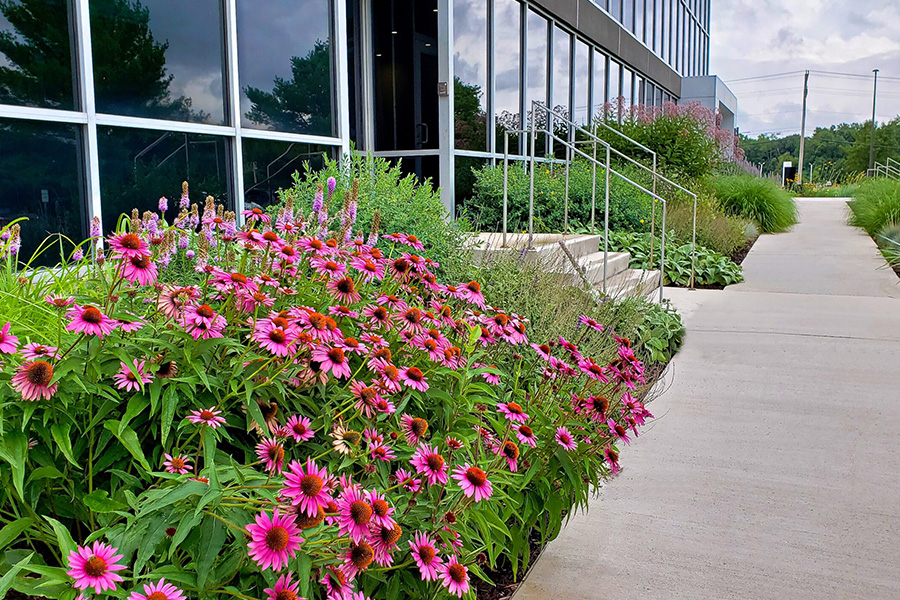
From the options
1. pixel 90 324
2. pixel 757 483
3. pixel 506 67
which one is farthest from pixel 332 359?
pixel 506 67

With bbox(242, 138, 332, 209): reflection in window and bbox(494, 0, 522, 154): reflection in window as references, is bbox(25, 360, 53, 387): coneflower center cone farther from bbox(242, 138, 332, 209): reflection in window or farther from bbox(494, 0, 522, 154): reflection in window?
bbox(494, 0, 522, 154): reflection in window

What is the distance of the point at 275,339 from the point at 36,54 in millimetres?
3560

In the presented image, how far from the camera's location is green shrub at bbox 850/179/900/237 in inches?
513

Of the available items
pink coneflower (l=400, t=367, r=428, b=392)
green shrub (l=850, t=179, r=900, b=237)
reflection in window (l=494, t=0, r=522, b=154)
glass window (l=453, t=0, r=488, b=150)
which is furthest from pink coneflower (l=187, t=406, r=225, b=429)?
green shrub (l=850, t=179, r=900, b=237)

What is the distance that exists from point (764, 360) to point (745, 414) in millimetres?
1363

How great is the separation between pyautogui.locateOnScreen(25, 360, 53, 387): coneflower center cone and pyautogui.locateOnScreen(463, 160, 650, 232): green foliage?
7.72 m

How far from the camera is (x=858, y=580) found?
260cm

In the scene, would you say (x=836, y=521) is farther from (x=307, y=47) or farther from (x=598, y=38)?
(x=598, y=38)

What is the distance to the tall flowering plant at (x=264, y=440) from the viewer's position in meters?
1.39

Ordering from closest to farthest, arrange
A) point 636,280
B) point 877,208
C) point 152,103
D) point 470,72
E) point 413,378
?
point 413,378, point 152,103, point 636,280, point 470,72, point 877,208

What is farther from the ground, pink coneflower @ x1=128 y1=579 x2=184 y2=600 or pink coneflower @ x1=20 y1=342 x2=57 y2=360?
pink coneflower @ x1=20 y1=342 x2=57 y2=360

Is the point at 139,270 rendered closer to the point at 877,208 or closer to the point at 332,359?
the point at 332,359

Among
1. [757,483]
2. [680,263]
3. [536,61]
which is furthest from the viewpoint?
[536,61]

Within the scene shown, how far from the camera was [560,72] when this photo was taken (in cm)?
1268
